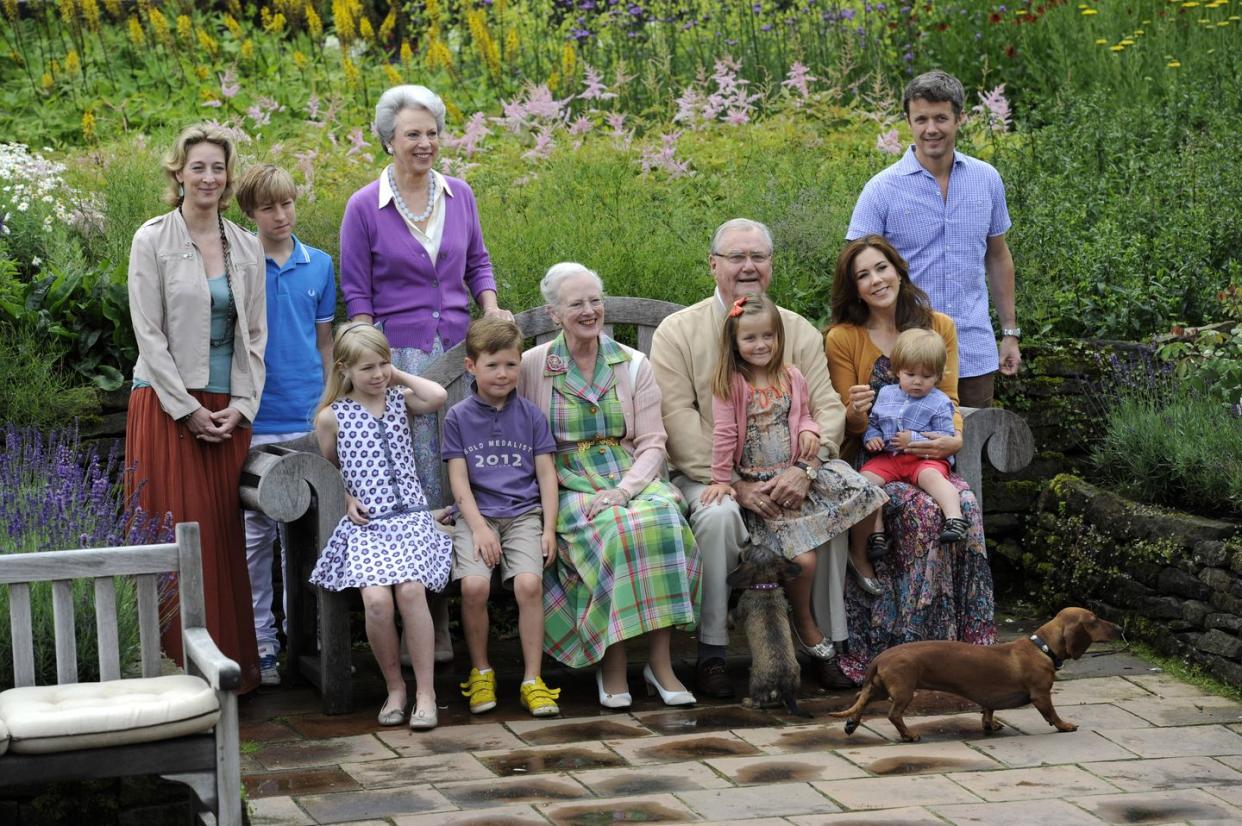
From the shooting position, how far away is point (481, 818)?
4250 millimetres

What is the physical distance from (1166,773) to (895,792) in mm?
835

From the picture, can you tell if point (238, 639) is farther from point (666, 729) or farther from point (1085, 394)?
point (1085, 394)

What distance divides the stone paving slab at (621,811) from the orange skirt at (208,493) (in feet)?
5.25

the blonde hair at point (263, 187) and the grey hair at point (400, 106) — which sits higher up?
the grey hair at point (400, 106)

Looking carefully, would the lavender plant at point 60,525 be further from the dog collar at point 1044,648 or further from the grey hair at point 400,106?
the dog collar at point 1044,648

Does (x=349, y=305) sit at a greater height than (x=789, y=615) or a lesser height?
greater

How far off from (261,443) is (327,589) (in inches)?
27.8

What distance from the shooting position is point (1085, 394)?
22.0 feet

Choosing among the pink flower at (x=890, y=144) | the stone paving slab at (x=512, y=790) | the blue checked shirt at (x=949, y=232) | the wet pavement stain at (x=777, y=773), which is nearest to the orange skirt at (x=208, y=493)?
the stone paving slab at (x=512, y=790)

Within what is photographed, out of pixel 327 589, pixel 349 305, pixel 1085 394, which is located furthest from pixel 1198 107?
pixel 327 589

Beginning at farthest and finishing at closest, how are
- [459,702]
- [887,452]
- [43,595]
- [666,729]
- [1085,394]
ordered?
[1085,394] < [887,452] < [459,702] < [666,729] < [43,595]

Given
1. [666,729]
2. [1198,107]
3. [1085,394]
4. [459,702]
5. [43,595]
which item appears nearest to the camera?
[43,595]

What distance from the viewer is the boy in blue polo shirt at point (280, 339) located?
567 centimetres

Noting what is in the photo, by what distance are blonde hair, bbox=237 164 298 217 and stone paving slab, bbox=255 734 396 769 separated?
6.21 feet
